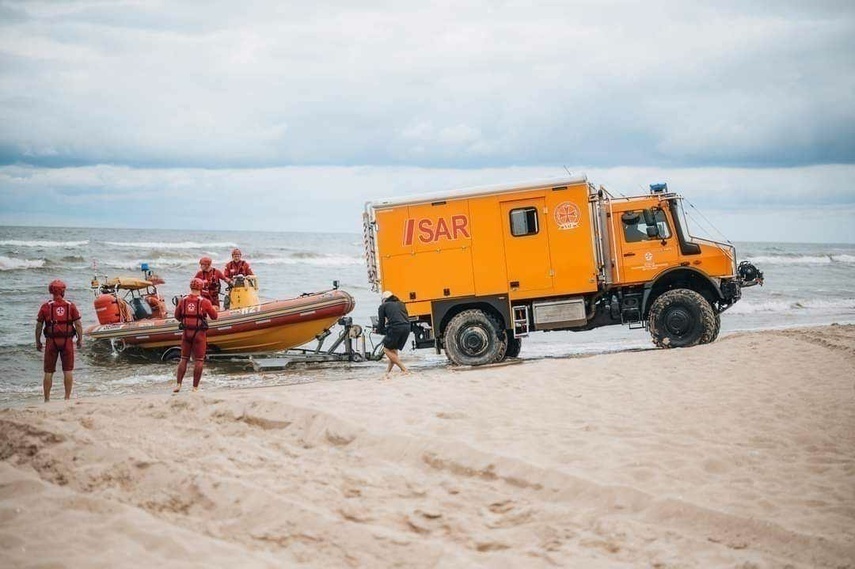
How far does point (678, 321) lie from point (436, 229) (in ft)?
14.0

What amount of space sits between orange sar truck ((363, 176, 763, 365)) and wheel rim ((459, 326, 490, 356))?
0.06 ft

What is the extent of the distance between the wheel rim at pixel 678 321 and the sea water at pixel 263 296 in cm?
279

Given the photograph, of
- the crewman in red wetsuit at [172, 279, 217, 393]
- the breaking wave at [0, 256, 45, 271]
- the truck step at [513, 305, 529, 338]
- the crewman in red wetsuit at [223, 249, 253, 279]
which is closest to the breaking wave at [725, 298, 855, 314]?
the truck step at [513, 305, 529, 338]

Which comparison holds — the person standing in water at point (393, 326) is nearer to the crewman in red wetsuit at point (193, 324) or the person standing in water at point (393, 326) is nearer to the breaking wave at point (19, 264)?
the crewman in red wetsuit at point (193, 324)

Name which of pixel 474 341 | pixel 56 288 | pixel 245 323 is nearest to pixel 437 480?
pixel 56 288

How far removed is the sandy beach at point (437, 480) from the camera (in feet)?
15.9

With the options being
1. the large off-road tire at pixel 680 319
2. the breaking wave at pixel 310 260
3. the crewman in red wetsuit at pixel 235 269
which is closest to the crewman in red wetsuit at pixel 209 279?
the crewman in red wetsuit at pixel 235 269

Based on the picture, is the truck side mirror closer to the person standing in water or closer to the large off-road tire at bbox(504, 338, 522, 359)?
the large off-road tire at bbox(504, 338, 522, 359)

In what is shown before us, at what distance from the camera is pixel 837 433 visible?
276 inches

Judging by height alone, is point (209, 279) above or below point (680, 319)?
above

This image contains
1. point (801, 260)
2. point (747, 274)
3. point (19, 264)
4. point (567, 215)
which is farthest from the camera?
point (801, 260)

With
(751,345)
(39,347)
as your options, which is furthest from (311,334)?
(751,345)

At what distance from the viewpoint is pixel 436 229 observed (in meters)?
13.0

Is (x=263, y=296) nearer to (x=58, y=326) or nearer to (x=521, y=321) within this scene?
(x=521, y=321)
